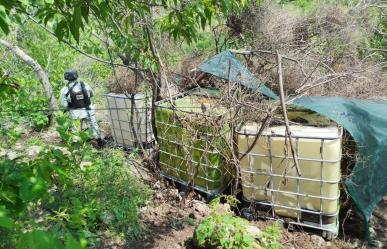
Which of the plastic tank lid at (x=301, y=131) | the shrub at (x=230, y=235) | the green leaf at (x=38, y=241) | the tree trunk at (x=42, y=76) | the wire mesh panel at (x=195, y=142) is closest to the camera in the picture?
the green leaf at (x=38, y=241)

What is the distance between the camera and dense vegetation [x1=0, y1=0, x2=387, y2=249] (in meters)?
1.56

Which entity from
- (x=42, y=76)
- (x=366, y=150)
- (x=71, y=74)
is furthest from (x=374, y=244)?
(x=42, y=76)

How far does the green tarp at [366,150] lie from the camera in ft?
13.0

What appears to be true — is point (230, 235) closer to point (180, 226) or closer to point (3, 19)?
point (180, 226)

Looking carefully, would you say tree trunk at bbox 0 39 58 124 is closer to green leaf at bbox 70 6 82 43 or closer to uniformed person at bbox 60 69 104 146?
uniformed person at bbox 60 69 104 146

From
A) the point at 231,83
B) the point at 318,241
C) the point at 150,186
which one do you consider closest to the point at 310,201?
the point at 318,241

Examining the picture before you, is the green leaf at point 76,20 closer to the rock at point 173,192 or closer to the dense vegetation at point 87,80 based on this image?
the dense vegetation at point 87,80

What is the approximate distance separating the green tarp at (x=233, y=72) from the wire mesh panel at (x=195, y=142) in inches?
14.2

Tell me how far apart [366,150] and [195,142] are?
6.14 feet

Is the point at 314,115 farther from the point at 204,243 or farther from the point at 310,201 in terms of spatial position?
the point at 204,243

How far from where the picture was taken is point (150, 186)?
5.23 meters

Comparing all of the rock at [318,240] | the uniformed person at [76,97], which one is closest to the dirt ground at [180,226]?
the rock at [318,240]

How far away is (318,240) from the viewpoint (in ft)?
13.5

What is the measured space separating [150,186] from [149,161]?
40 centimetres
